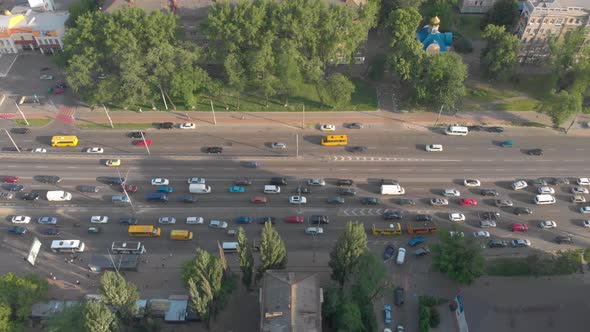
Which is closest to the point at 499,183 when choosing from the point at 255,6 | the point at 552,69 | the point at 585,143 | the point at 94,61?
the point at 585,143

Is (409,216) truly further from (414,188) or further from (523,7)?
(523,7)

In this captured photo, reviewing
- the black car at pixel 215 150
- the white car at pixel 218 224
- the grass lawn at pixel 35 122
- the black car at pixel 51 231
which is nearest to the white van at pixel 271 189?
the white car at pixel 218 224

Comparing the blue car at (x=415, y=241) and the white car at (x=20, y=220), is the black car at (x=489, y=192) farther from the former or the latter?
the white car at (x=20, y=220)

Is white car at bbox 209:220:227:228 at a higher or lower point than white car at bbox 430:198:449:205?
lower

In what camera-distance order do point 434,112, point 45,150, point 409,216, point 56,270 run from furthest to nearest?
point 434,112 < point 45,150 < point 409,216 < point 56,270

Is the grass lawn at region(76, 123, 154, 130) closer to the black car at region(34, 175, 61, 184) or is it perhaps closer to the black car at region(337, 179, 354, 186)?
the black car at region(34, 175, 61, 184)

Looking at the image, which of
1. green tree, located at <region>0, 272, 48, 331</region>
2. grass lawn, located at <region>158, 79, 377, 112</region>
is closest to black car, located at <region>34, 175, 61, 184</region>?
green tree, located at <region>0, 272, 48, 331</region>

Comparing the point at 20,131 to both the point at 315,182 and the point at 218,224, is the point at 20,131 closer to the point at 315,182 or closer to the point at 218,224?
the point at 218,224
